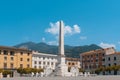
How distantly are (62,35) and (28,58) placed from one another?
39.7 meters

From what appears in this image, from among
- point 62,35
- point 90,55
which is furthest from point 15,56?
point 62,35

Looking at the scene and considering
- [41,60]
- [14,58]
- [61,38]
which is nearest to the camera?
[61,38]

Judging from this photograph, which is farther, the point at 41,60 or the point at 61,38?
the point at 41,60

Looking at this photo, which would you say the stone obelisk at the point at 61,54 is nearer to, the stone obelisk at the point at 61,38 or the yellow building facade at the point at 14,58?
the stone obelisk at the point at 61,38

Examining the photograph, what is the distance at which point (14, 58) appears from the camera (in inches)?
3499

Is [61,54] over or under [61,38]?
under

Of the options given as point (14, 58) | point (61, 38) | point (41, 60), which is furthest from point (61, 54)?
point (41, 60)

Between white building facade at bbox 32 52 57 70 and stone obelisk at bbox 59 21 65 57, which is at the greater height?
stone obelisk at bbox 59 21 65 57

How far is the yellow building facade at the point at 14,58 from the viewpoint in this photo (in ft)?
282

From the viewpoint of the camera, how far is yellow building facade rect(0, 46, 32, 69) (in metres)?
85.8

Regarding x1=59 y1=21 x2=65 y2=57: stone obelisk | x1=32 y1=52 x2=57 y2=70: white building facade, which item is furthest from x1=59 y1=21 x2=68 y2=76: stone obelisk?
x1=32 y1=52 x2=57 y2=70: white building facade

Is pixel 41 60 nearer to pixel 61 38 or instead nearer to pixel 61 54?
pixel 61 38

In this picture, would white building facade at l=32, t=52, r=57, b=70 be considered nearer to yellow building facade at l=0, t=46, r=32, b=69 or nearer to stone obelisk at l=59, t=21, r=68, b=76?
yellow building facade at l=0, t=46, r=32, b=69

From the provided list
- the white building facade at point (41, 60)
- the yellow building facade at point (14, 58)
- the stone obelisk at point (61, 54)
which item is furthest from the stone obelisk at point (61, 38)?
the white building facade at point (41, 60)
